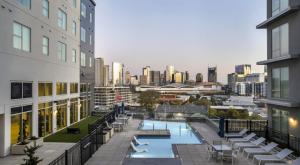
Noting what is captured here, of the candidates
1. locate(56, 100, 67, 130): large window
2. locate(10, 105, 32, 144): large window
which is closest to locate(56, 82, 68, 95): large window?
locate(56, 100, 67, 130): large window

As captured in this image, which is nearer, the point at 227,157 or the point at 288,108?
the point at 227,157

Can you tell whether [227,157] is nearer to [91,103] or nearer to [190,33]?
[91,103]

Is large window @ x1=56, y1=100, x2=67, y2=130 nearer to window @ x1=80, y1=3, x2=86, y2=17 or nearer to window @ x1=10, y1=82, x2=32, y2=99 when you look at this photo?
window @ x1=10, y1=82, x2=32, y2=99

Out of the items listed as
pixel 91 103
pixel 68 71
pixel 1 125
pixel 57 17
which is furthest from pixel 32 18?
pixel 91 103

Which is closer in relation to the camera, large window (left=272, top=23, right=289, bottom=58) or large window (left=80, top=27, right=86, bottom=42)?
large window (left=272, top=23, right=289, bottom=58)

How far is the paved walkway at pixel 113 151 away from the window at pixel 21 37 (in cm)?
690

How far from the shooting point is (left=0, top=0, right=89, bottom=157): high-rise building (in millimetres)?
14625

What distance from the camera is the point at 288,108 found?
51.2 feet

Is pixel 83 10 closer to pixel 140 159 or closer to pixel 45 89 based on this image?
pixel 45 89

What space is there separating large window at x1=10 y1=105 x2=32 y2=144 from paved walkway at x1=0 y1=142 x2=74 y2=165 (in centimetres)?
120

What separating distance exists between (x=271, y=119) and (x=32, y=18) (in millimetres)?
15130

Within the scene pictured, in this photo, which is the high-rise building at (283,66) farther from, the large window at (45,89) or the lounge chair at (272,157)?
the large window at (45,89)

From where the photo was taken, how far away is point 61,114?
2381 cm

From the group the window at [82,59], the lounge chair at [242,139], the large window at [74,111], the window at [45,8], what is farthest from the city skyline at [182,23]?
the lounge chair at [242,139]
